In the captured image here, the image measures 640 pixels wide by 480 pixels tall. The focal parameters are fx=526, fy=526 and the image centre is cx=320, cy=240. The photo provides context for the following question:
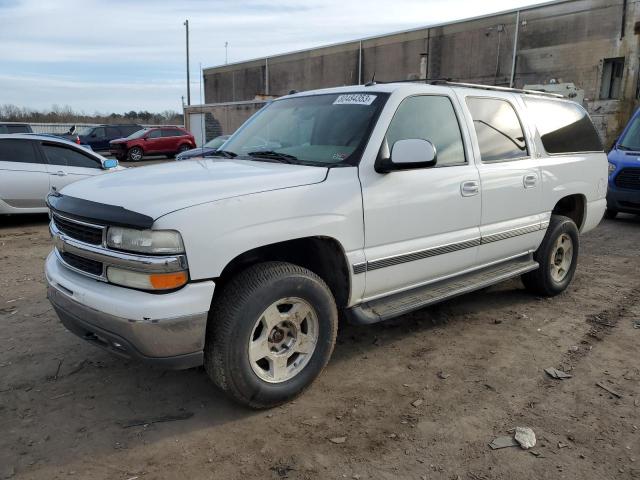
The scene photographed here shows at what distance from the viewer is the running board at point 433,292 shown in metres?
3.52

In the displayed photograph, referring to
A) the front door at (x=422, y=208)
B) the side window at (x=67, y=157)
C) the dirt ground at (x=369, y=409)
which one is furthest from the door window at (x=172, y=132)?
the front door at (x=422, y=208)

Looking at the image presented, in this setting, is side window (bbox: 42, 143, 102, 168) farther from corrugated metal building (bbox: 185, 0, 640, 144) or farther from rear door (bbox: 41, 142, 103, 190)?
corrugated metal building (bbox: 185, 0, 640, 144)

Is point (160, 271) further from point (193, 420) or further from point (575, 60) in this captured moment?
point (575, 60)

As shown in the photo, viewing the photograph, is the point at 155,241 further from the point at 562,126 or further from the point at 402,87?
the point at 562,126

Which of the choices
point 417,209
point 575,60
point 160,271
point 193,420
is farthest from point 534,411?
point 575,60

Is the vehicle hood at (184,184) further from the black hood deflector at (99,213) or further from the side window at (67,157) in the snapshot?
the side window at (67,157)

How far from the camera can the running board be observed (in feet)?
11.6

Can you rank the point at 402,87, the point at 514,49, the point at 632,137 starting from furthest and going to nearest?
Answer: the point at 514,49 < the point at 632,137 < the point at 402,87

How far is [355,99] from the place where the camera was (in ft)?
12.7

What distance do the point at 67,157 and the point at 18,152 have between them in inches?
30.3

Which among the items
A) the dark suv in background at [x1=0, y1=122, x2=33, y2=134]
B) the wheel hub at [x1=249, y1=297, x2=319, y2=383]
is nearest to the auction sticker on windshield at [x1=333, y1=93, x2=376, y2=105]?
the wheel hub at [x1=249, y1=297, x2=319, y2=383]

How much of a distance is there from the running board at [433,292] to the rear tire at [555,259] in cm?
20

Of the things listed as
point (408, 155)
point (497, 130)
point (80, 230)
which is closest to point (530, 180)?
point (497, 130)

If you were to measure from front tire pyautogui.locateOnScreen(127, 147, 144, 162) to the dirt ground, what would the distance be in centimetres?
2232
